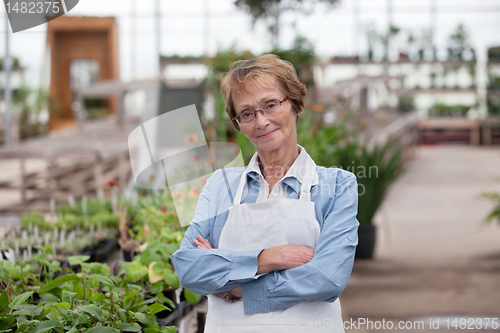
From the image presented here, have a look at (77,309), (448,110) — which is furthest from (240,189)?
(448,110)

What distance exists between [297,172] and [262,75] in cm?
24

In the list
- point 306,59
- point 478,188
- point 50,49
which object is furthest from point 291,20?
point 50,49

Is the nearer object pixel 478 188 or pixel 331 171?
pixel 331 171

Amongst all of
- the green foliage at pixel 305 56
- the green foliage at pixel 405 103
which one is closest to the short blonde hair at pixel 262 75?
the green foliage at pixel 305 56

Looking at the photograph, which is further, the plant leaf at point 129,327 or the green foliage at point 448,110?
the green foliage at point 448,110

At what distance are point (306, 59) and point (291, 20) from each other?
19.7 inches

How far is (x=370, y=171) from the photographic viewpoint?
3.11 m

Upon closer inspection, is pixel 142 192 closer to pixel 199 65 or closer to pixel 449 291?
pixel 449 291

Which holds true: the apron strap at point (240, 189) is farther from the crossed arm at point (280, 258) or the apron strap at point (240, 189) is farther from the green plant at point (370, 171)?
the green plant at point (370, 171)

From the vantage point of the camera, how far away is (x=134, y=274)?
5.30ft

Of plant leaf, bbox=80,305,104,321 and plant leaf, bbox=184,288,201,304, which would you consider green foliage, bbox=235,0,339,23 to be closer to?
plant leaf, bbox=184,288,201,304

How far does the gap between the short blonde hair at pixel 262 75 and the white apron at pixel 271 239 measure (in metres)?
0.22

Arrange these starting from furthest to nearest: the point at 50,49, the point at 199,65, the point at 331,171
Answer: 1. the point at 50,49
2. the point at 199,65
3. the point at 331,171

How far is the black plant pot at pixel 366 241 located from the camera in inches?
130
